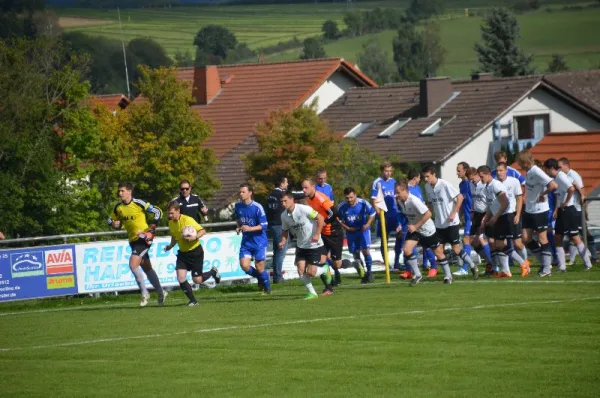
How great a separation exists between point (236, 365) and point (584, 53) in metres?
114

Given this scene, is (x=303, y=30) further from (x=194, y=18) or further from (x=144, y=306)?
(x=144, y=306)

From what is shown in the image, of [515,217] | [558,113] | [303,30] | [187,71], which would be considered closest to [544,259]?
[515,217]

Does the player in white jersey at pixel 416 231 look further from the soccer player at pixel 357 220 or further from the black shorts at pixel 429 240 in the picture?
the soccer player at pixel 357 220

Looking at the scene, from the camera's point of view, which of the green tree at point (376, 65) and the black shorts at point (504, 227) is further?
the green tree at point (376, 65)

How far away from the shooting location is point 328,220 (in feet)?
74.5

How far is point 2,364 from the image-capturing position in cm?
1530

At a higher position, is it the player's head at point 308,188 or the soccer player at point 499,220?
the player's head at point 308,188

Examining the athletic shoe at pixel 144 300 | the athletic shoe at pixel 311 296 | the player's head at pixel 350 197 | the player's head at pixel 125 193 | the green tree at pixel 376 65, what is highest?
the green tree at pixel 376 65

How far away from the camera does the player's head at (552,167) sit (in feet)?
76.3

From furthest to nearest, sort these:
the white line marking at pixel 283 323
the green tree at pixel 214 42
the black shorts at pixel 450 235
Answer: the green tree at pixel 214 42
the black shorts at pixel 450 235
the white line marking at pixel 283 323

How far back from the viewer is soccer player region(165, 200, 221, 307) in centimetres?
2127

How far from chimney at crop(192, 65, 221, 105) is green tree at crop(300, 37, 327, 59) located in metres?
47.1

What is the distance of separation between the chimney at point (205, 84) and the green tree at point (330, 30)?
198 feet

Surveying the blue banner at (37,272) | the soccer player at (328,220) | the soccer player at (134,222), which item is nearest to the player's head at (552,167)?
the soccer player at (328,220)
